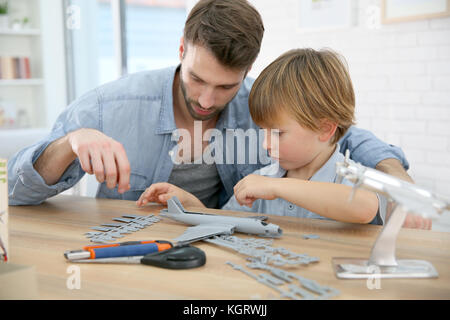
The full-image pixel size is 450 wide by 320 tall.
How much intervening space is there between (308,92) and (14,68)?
365 centimetres

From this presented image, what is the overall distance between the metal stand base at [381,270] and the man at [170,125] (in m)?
0.50

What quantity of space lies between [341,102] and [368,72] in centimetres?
187

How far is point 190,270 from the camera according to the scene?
749 millimetres

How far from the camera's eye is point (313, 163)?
52.2 inches

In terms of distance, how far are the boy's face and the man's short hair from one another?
0.22 m

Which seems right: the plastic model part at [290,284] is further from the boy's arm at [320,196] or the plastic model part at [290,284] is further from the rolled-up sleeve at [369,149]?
the rolled-up sleeve at [369,149]

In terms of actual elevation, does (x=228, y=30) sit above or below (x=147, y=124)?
above

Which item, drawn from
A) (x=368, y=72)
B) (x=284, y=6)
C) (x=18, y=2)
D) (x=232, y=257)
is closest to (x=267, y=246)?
(x=232, y=257)

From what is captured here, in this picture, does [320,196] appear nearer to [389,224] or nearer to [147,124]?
[389,224]

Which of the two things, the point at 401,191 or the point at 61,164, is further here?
the point at 61,164

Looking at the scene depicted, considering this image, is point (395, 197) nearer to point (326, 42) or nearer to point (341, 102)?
point (341, 102)

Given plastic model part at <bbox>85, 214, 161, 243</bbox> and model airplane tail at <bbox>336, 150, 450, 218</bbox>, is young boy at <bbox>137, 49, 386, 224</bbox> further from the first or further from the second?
model airplane tail at <bbox>336, 150, 450, 218</bbox>

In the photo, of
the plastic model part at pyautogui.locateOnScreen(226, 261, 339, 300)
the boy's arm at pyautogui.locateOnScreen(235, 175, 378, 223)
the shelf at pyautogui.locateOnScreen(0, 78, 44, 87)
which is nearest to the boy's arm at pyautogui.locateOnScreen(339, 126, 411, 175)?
the boy's arm at pyautogui.locateOnScreen(235, 175, 378, 223)

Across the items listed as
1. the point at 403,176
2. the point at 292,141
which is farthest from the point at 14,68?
the point at 403,176
